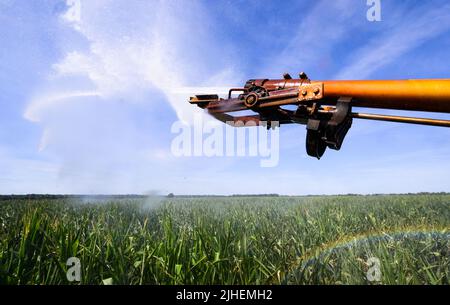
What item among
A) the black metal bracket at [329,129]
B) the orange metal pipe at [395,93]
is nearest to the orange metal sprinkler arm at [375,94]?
the orange metal pipe at [395,93]

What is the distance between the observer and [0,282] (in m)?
3.21

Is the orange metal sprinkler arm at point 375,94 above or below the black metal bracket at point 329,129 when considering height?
above

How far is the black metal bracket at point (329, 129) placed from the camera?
10.3 ft

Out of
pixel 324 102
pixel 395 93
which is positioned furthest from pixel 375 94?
pixel 324 102

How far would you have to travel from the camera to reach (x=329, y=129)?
10.4 feet

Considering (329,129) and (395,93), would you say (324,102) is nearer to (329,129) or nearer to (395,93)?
(329,129)

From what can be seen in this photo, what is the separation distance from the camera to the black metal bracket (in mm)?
3133

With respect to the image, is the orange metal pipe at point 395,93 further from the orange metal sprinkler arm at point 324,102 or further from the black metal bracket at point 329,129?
the black metal bracket at point 329,129

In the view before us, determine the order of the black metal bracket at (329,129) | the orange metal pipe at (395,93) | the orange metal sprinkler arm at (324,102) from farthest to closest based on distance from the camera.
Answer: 1. the black metal bracket at (329,129)
2. the orange metal sprinkler arm at (324,102)
3. the orange metal pipe at (395,93)

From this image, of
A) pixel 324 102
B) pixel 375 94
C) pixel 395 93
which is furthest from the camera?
pixel 324 102

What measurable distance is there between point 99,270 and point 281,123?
2764 millimetres
